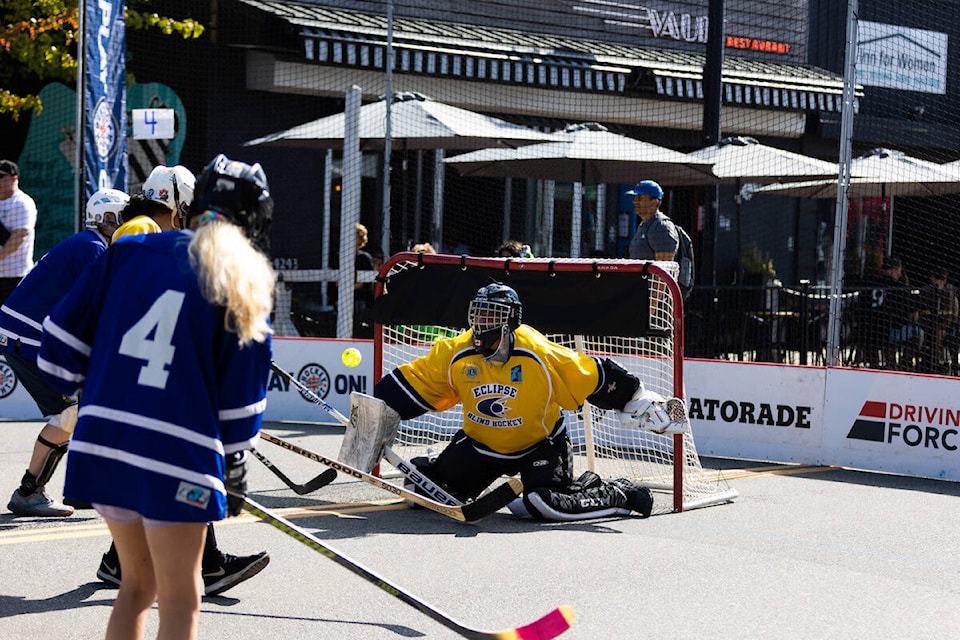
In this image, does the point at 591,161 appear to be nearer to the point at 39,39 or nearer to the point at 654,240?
the point at 654,240

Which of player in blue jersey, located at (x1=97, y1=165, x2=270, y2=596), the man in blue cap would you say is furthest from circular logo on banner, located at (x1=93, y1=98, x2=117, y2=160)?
player in blue jersey, located at (x1=97, y1=165, x2=270, y2=596)

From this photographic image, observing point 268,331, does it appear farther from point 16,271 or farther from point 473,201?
point 473,201

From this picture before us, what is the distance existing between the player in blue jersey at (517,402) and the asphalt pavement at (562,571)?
191 millimetres

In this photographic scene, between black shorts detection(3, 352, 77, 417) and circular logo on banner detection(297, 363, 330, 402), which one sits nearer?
black shorts detection(3, 352, 77, 417)

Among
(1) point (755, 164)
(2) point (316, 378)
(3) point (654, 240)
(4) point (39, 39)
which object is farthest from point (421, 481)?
(4) point (39, 39)

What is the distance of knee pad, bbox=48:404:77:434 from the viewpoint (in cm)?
684

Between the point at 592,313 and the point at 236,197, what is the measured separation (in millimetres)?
4518

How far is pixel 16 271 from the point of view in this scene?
11.0 meters

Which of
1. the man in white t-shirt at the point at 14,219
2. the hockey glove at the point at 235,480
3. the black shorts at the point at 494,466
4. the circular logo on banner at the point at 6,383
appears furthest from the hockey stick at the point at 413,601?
the circular logo on banner at the point at 6,383

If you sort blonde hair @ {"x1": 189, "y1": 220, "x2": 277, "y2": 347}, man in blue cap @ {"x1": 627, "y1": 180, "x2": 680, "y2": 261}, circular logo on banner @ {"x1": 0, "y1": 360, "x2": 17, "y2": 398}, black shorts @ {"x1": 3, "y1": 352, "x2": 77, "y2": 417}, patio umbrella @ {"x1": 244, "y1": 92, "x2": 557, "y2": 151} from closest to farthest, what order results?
blonde hair @ {"x1": 189, "y1": 220, "x2": 277, "y2": 347}, black shorts @ {"x1": 3, "y1": 352, "x2": 77, "y2": 417}, man in blue cap @ {"x1": 627, "y1": 180, "x2": 680, "y2": 261}, circular logo on banner @ {"x1": 0, "y1": 360, "x2": 17, "y2": 398}, patio umbrella @ {"x1": 244, "y1": 92, "x2": 557, "y2": 151}

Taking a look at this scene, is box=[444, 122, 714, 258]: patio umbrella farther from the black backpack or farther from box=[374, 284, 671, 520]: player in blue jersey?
box=[374, 284, 671, 520]: player in blue jersey

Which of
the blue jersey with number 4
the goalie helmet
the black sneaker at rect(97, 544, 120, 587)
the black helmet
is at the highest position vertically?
the black helmet

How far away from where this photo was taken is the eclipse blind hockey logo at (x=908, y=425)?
920cm

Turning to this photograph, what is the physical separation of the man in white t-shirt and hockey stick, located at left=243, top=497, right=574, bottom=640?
284 inches
